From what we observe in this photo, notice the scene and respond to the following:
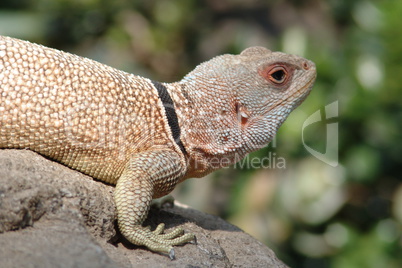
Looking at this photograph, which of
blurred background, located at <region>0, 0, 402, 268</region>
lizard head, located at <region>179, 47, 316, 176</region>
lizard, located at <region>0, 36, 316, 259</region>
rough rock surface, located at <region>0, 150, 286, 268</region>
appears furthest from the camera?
blurred background, located at <region>0, 0, 402, 268</region>

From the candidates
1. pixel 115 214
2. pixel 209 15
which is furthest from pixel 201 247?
pixel 209 15

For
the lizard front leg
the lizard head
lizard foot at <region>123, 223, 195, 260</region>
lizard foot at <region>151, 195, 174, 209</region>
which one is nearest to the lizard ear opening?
the lizard head

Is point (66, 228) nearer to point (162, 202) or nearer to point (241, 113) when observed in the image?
point (162, 202)

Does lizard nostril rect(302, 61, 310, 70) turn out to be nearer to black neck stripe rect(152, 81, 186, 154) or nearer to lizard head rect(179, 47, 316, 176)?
lizard head rect(179, 47, 316, 176)

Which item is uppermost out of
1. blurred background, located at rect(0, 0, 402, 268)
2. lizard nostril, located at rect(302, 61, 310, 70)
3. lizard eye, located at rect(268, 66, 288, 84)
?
lizard nostril, located at rect(302, 61, 310, 70)

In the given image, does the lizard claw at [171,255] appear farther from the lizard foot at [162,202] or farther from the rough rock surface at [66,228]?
the lizard foot at [162,202]

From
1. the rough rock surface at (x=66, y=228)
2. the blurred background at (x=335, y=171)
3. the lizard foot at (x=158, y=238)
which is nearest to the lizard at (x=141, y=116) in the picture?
the lizard foot at (x=158, y=238)
